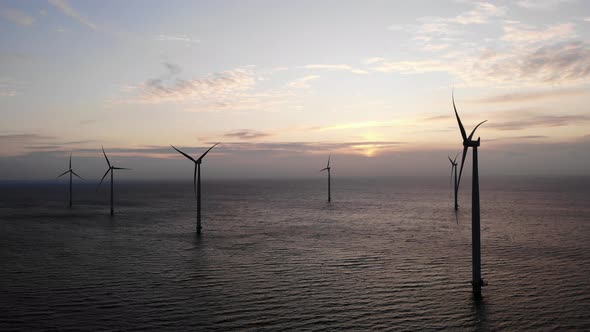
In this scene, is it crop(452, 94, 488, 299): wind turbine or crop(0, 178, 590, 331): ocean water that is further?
crop(452, 94, 488, 299): wind turbine

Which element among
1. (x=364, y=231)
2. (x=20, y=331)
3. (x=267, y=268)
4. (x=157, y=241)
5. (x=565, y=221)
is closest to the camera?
(x=20, y=331)

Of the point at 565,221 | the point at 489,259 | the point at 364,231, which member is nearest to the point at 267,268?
the point at 489,259

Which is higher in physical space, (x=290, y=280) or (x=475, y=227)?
(x=475, y=227)

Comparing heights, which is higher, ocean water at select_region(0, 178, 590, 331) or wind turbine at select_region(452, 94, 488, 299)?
wind turbine at select_region(452, 94, 488, 299)

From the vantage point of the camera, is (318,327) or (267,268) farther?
(267,268)

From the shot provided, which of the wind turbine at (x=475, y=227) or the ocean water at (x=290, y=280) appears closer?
the ocean water at (x=290, y=280)

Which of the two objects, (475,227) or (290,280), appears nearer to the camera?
(475,227)

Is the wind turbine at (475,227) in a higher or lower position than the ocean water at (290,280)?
higher

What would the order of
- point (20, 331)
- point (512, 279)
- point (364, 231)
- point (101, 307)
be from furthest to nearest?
point (364, 231) → point (512, 279) → point (101, 307) → point (20, 331)

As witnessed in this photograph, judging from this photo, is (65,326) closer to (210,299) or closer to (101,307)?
(101,307)
